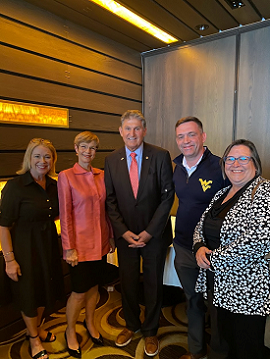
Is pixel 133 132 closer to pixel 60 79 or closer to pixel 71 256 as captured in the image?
pixel 71 256

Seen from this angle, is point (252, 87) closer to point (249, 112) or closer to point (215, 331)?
point (249, 112)

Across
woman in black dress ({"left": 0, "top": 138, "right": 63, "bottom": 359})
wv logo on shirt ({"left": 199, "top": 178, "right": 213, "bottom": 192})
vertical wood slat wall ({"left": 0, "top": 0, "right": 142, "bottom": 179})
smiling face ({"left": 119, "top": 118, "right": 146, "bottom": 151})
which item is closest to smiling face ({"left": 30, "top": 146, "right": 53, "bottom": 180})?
woman in black dress ({"left": 0, "top": 138, "right": 63, "bottom": 359})

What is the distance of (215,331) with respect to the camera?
1964 mm

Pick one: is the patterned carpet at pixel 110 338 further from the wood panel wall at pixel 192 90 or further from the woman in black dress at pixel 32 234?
the wood panel wall at pixel 192 90

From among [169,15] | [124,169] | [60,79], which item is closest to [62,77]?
[60,79]

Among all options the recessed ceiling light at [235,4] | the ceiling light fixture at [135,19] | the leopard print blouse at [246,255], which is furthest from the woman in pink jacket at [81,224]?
the recessed ceiling light at [235,4]

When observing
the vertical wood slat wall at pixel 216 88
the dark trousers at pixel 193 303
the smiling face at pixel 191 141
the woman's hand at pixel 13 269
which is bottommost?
the dark trousers at pixel 193 303

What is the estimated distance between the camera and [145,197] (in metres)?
2.21

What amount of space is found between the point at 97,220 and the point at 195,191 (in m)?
0.81

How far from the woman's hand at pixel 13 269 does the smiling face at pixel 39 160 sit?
26.2 inches

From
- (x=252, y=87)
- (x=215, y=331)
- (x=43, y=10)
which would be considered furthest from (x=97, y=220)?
(x=252, y=87)

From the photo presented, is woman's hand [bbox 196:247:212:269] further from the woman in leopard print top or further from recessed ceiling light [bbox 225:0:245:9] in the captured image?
recessed ceiling light [bbox 225:0:245:9]

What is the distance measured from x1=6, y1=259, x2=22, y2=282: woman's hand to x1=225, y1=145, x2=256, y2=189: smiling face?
167cm

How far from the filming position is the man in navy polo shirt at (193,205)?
1984 millimetres
